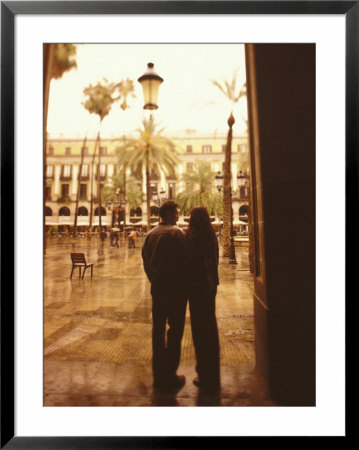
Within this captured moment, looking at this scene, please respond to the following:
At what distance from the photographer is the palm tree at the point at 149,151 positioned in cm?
232

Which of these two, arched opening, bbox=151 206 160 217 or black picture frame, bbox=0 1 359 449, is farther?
arched opening, bbox=151 206 160 217

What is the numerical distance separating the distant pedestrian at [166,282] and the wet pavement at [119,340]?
0.07 metres

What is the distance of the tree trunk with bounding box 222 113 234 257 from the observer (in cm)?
222

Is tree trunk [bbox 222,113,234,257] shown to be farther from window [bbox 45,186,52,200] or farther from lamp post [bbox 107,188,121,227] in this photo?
window [bbox 45,186,52,200]

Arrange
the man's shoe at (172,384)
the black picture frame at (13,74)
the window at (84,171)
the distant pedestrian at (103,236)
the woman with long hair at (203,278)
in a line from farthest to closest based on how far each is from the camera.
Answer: the distant pedestrian at (103,236), the window at (84,171), the woman with long hair at (203,278), the man's shoe at (172,384), the black picture frame at (13,74)

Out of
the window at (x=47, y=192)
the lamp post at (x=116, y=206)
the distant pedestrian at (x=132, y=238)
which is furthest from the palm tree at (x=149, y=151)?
the window at (x=47, y=192)

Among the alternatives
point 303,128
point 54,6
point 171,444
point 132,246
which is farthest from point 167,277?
point 54,6

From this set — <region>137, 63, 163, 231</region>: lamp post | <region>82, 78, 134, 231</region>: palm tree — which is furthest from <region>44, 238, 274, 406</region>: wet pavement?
<region>137, 63, 163, 231</region>: lamp post

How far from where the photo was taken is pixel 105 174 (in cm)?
239

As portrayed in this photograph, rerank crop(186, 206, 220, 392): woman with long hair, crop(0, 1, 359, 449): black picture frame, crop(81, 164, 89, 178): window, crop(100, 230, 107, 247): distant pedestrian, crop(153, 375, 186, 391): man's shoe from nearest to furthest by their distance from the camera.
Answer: crop(0, 1, 359, 449): black picture frame → crop(153, 375, 186, 391): man's shoe → crop(186, 206, 220, 392): woman with long hair → crop(81, 164, 89, 178): window → crop(100, 230, 107, 247): distant pedestrian

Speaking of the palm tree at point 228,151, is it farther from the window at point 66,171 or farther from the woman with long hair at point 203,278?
the window at point 66,171

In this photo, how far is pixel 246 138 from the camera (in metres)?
2.38

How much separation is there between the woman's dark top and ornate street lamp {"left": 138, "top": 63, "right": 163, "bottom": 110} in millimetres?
1165

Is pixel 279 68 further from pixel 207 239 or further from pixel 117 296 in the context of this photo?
pixel 117 296
